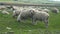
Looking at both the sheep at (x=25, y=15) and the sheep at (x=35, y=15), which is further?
the sheep at (x=25, y=15)

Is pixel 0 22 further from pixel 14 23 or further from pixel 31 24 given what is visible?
pixel 31 24

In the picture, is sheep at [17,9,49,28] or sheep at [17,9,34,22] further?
sheep at [17,9,34,22]

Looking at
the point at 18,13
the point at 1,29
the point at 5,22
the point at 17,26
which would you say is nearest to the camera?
the point at 1,29

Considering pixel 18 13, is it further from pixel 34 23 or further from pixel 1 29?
pixel 1 29

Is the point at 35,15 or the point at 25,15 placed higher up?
the point at 35,15

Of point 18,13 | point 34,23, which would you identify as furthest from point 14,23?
point 18,13

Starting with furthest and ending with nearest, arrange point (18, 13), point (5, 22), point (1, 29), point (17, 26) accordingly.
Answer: point (18, 13), point (5, 22), point (17, 26), point (1, 29)

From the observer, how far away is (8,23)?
1480 cm

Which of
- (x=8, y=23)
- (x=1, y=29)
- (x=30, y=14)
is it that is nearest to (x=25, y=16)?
(x=30, y=14)

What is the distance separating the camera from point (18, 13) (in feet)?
57.2

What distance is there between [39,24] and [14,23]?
169 cm

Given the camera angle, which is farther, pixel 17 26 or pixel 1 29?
pixel 17 26

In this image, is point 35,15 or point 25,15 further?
point 25,15

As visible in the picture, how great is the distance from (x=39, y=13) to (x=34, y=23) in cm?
74
